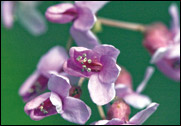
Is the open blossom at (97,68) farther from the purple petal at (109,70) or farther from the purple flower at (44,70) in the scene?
the purple flower at (44,70)

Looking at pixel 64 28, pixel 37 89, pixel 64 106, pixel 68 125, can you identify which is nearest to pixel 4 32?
pixel 64 28

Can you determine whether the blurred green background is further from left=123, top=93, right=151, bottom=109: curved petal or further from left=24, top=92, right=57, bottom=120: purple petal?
left=24, top=92, right=57, bottom=120: purple petal

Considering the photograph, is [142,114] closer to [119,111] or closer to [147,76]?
[119,111]

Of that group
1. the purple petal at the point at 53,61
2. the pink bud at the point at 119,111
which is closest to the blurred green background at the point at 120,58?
the purple petal at the point at 53,61

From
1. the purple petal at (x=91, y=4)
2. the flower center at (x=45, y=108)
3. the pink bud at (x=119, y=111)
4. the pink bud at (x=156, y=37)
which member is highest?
the purple petal at (x=91, y=4)

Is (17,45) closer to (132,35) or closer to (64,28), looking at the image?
(64,28)

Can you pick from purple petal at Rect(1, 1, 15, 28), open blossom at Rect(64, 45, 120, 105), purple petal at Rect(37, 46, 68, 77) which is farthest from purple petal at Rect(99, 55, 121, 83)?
purple petal at Rect(1, 1, 15, 28)

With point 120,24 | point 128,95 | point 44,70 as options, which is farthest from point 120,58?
point 44,70

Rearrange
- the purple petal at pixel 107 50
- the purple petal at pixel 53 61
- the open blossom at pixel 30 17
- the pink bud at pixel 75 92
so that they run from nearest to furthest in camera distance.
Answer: the purple petal at pixel 107 50 < the pink bud at pixel 75 92 < the purple petal at pixel 53 61 < the open blossom at pixel 30 17
